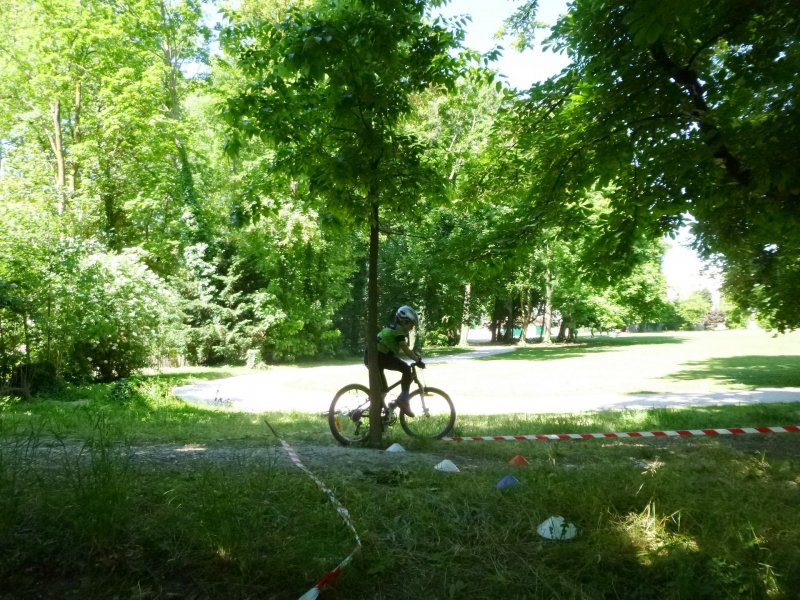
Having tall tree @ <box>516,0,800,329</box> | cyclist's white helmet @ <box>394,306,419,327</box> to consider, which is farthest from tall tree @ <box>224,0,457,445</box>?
tall tree @ <box>516,0,800,329</box>

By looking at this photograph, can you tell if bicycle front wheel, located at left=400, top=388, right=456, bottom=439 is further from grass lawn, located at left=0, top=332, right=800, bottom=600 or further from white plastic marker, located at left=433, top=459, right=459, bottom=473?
white plastic marker, located at left=433, top=459, right=459, bottom=473

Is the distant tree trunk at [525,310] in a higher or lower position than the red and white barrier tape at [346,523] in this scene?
higher

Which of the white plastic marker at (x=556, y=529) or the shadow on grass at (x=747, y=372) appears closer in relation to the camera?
the white plastic marker at (x=556, y=529)

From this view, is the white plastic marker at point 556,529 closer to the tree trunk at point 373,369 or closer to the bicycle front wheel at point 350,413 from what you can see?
the tree trunk at point 373,369

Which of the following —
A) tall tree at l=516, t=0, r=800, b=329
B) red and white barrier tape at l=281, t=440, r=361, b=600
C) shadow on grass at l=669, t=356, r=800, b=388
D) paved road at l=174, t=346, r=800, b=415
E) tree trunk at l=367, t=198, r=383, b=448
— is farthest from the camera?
shadow on grass at l=669, t=356, r=800, b=388

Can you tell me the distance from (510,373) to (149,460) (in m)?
18.2

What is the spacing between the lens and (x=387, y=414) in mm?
7684

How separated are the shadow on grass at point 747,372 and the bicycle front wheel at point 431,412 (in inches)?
479

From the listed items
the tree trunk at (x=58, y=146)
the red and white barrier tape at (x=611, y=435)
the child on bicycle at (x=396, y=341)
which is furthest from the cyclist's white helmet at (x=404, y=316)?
the tree trunk at (x=58, y=146)

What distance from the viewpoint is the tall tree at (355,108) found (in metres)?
5.79

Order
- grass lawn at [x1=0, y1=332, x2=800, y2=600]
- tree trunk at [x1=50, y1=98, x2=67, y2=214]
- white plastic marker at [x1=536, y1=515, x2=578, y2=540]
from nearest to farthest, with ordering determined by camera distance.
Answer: grass lawn at [x1=0, y1=332, x2=800, y2=600], white plastic marker at [x1=536, y1=515, x2=578, y2=540], tree trunk at [x1=50, y1=98, x2=67, y2=214]

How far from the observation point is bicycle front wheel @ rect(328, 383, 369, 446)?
750cm

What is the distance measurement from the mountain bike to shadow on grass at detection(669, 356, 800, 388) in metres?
12.2

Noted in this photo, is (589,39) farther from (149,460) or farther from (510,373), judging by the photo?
(510,373)
